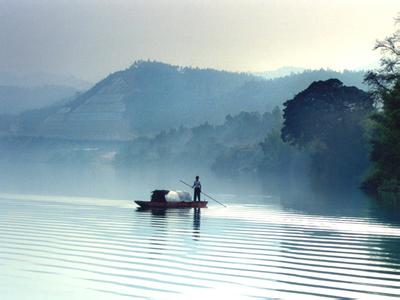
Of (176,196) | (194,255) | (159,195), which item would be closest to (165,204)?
(159,195)

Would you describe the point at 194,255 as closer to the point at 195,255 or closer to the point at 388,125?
the point at 195,255

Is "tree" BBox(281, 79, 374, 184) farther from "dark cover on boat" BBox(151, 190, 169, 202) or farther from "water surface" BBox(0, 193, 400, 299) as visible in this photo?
"water surface" BBox(0, 193, 400, 299)

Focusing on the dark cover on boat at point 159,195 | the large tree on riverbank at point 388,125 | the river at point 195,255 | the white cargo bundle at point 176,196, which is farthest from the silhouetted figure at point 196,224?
the large tree on riverbank at point 388,125

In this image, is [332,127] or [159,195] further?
[332,127]

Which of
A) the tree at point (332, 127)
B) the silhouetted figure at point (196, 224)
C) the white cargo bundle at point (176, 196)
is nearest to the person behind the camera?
the silhouetted figure at point (196, 224)

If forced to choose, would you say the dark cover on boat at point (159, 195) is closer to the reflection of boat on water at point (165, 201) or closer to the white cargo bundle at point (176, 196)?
the reflection of boat on water at point (165, 201)

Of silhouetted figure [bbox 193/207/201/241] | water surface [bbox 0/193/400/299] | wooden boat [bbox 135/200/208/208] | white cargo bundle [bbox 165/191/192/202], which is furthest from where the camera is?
white cargo bundle [bbox 165/191/192/202]

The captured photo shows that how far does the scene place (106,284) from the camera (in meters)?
25.5

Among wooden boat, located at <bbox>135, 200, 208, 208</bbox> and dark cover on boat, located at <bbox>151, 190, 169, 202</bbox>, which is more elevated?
dark cover on boat, located at <bbox>151, 190, 169, 202</bbox>

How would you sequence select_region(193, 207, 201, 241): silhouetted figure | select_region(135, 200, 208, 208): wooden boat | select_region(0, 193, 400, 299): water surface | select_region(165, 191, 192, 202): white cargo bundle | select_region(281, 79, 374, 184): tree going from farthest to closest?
1. select_region(281, 79, 374, 184): tree
2. select_region(165, 191, 192, 202): white cargo bundle
3. select_region(135, 200, 208, 208): wooden boat
4. select_region(193, 207, 201, 241): silhouetted figure
5. select_region(0, 193, 400, 299): water surface

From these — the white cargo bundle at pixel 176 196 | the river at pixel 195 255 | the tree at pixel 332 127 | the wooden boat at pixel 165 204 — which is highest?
the tree at pixel 332 127

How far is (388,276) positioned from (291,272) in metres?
3.17

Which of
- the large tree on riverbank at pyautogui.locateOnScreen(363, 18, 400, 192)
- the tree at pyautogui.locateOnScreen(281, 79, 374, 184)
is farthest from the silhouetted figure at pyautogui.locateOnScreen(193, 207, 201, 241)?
the tree at pyautogui.locateOnScreen(281, 79, 374, 184)

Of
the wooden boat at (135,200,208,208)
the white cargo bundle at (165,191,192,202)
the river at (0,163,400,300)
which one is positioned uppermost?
the white cargo bundle at (165,191,192,202)
